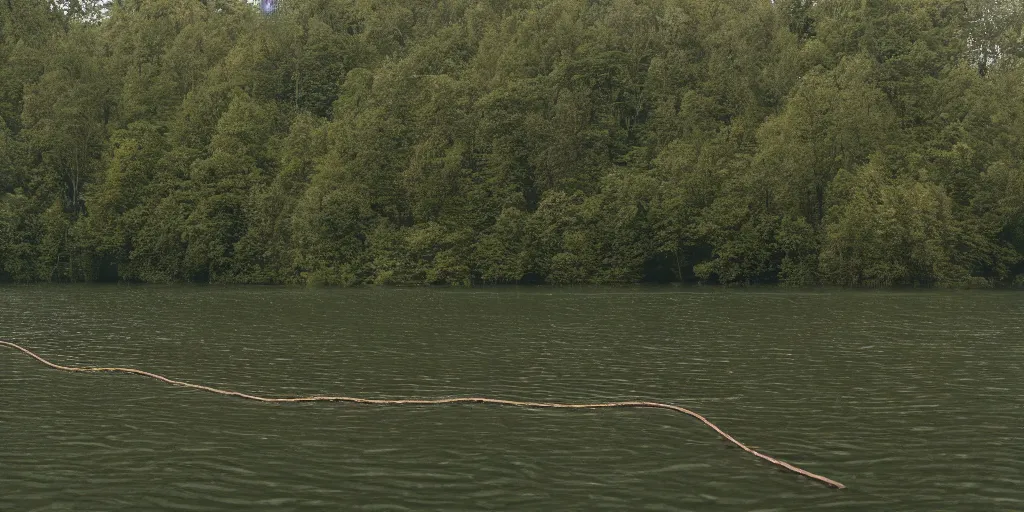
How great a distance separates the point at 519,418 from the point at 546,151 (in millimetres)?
92291

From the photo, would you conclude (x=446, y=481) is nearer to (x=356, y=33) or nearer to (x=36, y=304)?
(x=36, y=304)

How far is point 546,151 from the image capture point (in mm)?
115312

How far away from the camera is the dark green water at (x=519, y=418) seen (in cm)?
1728

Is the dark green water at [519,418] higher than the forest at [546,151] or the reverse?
the reverse

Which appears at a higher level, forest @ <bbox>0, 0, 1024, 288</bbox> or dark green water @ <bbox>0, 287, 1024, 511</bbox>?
forest @ <bbox>0, 0, 1024, 288</bbox>

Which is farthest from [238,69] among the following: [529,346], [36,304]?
[529,346]

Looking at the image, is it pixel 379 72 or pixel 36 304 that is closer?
pixel 36 304

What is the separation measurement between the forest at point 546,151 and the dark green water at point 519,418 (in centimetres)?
5080

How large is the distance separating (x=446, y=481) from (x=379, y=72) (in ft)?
354

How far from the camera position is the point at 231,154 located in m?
118

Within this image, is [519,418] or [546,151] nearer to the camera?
[519,418]

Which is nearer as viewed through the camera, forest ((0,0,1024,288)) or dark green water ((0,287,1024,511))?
dark green water ((0,287,1024,511))

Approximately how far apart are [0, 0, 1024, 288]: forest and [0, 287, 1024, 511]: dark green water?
2000 inches

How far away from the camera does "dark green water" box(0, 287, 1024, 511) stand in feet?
56.7
